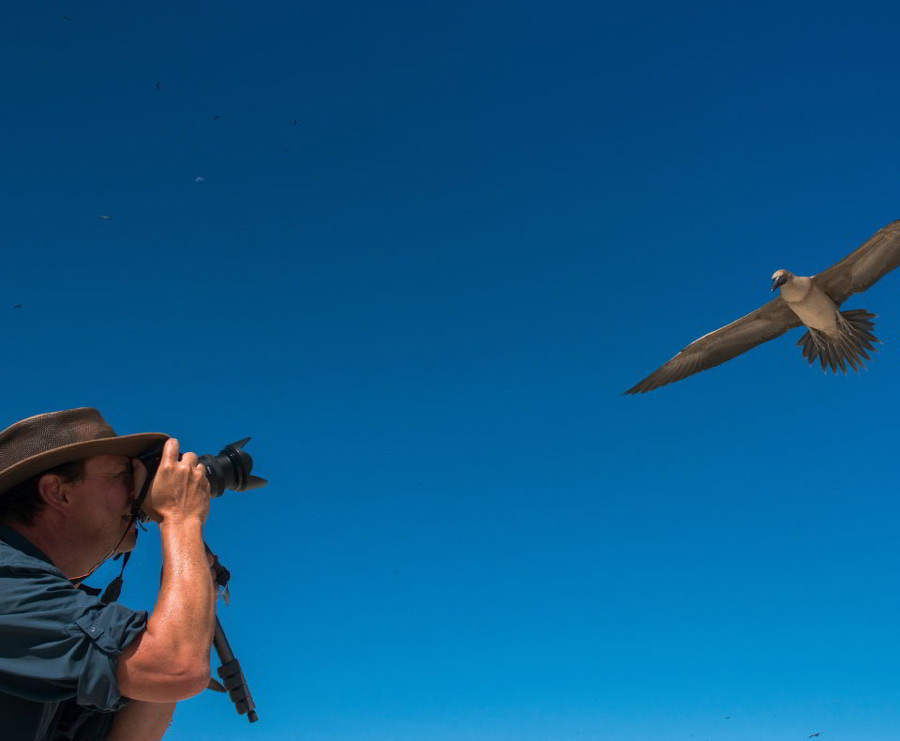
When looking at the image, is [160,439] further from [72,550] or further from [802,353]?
[802,353]

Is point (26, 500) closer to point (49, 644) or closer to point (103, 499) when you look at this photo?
point (103, 499)

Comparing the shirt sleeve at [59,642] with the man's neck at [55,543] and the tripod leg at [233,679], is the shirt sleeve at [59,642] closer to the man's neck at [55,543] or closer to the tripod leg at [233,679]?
the man's neck at [55,543]

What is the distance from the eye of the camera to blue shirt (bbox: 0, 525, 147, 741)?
6.17 ft

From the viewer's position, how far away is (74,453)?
2.35 metres

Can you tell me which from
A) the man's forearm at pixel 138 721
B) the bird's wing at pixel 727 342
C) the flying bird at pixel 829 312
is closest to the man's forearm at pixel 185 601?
the man's forearm at pixel 138 721

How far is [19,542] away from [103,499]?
0.87 ft

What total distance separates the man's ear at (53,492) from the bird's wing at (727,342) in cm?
1409

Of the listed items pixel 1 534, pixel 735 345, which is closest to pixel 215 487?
pixel 1 534

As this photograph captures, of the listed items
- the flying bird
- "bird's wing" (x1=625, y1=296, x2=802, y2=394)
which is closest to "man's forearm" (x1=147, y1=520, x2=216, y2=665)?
the flying bird

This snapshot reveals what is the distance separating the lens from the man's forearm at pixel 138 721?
2332 millimetres

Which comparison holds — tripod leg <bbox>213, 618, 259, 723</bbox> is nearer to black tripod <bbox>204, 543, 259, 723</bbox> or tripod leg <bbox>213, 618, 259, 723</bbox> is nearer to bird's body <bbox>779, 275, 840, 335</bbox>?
black tripod <bbox>204, 543, 259, 723</bbox>

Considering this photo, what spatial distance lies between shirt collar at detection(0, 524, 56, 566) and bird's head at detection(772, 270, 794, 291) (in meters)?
13.5

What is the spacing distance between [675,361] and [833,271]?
372 centimetres

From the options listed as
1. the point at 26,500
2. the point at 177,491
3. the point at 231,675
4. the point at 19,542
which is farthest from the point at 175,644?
the point at 231,675
